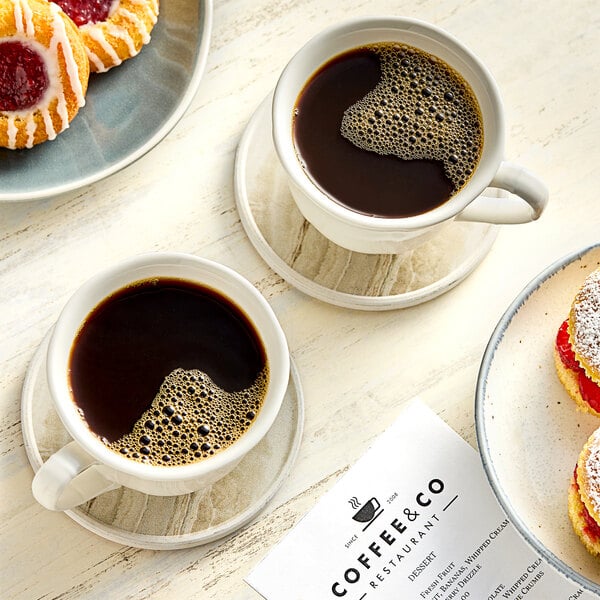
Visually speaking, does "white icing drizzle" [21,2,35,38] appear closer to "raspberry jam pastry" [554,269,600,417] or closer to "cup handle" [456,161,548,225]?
"cup handle" [456,161,548,225]

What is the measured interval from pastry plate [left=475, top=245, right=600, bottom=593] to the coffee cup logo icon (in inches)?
5.6

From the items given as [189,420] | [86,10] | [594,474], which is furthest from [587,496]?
[86,10]

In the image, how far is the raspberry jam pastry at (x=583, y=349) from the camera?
1.12m

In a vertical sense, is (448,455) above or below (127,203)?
below

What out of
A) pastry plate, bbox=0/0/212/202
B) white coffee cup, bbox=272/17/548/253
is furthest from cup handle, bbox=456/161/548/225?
pastry plate, bbox=0/0/212/202

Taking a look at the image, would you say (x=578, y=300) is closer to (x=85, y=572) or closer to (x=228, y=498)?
(x=228, y=498)

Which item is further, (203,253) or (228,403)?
(203,253)

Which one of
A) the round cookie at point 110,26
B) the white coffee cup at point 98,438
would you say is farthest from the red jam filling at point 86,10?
the white coffee cup at point 98,438

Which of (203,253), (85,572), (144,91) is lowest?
(85,572)

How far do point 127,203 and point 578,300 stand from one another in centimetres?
55

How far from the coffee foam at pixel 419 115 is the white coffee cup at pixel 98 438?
253mm

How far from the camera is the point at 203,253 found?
4.02 ft

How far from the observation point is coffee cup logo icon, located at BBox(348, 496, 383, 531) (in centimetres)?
116

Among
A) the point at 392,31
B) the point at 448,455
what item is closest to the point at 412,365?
the point at 448,455
